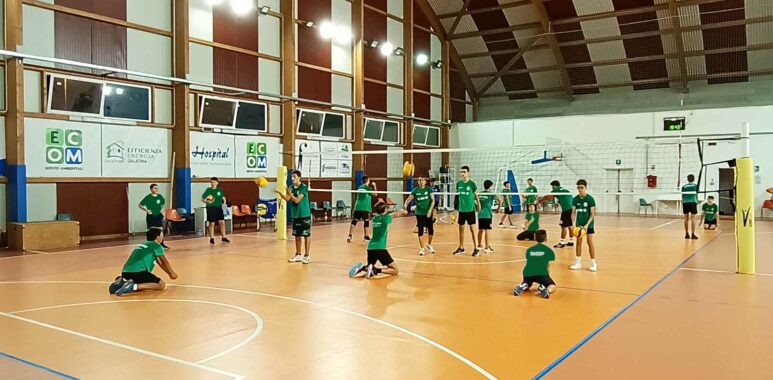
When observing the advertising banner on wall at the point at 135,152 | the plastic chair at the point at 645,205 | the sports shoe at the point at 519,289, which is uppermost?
the advertising banner on wall at the point at 135,152

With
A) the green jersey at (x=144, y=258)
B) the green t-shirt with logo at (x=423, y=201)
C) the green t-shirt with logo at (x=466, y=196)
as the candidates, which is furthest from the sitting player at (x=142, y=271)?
the green t-shirt with logo at (x=466, y=196)

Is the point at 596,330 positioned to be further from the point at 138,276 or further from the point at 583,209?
the point at 138,276

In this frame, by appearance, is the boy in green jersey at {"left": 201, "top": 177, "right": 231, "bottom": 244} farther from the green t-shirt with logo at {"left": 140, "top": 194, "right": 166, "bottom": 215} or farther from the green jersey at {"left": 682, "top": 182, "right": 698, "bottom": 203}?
the green jersey at {"left": 682, "top": 182, "right": 698, "bottom": 203}

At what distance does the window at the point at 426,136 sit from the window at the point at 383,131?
140 centimetres

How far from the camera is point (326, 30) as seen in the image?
73.9 feet

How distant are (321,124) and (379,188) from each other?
450 centimetres

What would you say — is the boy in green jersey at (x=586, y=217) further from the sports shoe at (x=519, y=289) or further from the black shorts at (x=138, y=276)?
the black shorts at (x=138, y=276)

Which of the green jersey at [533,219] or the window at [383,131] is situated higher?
the window at [383,131]

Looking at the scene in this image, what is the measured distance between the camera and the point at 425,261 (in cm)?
1123

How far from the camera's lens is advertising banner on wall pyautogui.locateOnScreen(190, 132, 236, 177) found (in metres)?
18.0

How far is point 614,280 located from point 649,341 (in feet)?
11.9

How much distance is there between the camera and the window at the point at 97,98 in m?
14.7

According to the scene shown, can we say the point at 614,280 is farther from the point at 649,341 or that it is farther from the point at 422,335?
the point at 422,335

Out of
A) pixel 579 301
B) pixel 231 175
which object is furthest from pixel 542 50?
pixel 579 301
